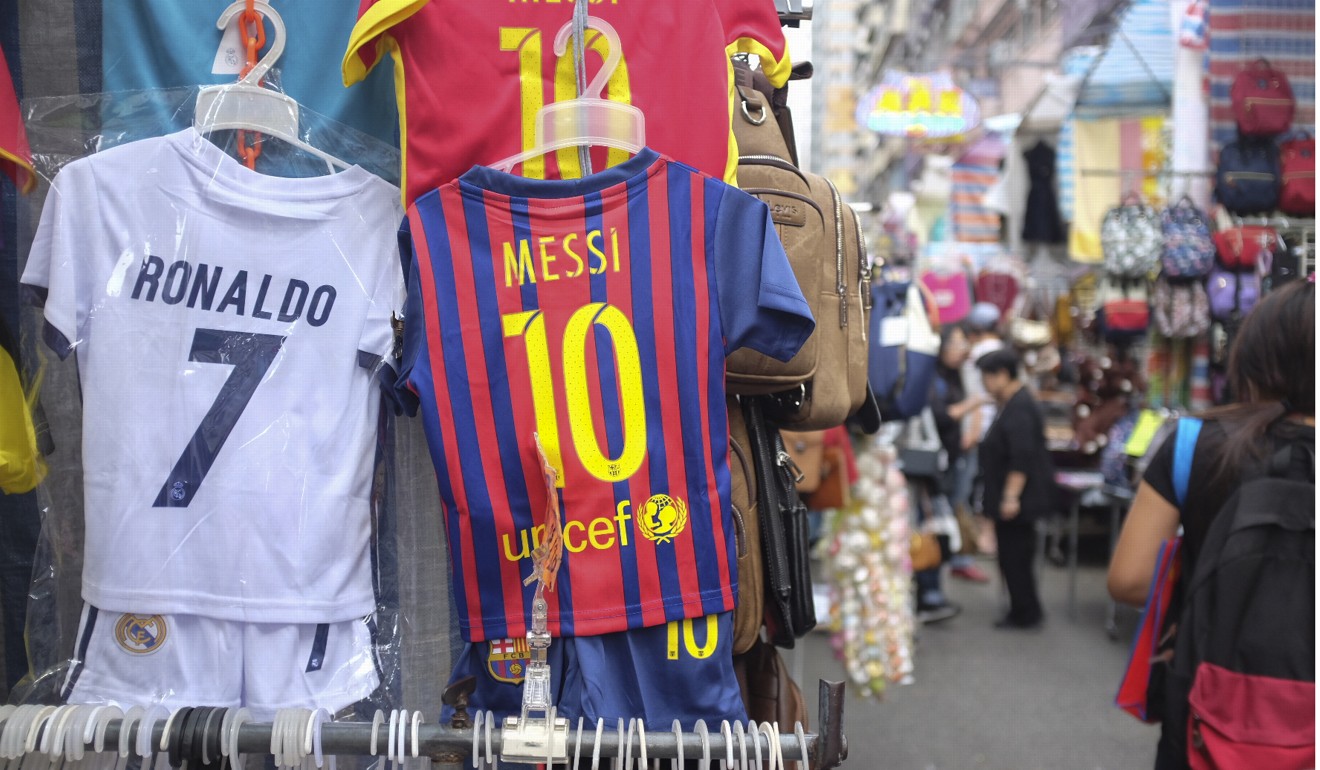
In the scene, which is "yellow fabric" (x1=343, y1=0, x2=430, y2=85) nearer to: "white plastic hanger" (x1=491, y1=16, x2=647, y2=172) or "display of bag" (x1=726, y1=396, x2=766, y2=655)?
"white plastic hanger" (x1=491, y1=16, x2=647, y2=172)

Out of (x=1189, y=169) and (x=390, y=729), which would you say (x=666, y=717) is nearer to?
(x=390, y=729)

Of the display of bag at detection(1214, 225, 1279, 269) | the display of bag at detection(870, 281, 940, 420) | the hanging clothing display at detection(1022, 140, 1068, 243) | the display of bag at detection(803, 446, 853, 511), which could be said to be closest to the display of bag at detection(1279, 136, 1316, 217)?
the display of bag at detection(1214, 225, 1279, 269)

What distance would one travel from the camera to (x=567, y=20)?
1.52m

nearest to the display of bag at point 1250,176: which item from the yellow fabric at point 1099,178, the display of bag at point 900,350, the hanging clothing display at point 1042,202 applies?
the yellow fabric at point 1099,178

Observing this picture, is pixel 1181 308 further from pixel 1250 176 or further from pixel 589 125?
pixel 589 125

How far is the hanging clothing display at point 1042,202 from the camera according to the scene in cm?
831

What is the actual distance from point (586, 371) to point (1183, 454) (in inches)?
57.5

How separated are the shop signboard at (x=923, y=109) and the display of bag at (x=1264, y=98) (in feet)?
10.6

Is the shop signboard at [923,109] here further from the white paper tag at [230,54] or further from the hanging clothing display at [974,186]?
the white paper tag at [230,54]

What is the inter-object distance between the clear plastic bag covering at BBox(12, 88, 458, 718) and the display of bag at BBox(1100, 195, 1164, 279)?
6112mm

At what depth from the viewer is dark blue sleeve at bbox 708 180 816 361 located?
1435 mm

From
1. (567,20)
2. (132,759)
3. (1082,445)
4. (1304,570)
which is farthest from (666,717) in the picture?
(1082,445)

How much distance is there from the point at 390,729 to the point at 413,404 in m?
0.49

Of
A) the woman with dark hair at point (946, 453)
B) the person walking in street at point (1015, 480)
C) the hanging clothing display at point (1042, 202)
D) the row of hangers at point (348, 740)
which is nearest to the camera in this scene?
the row of hangers at point (348, 740)
